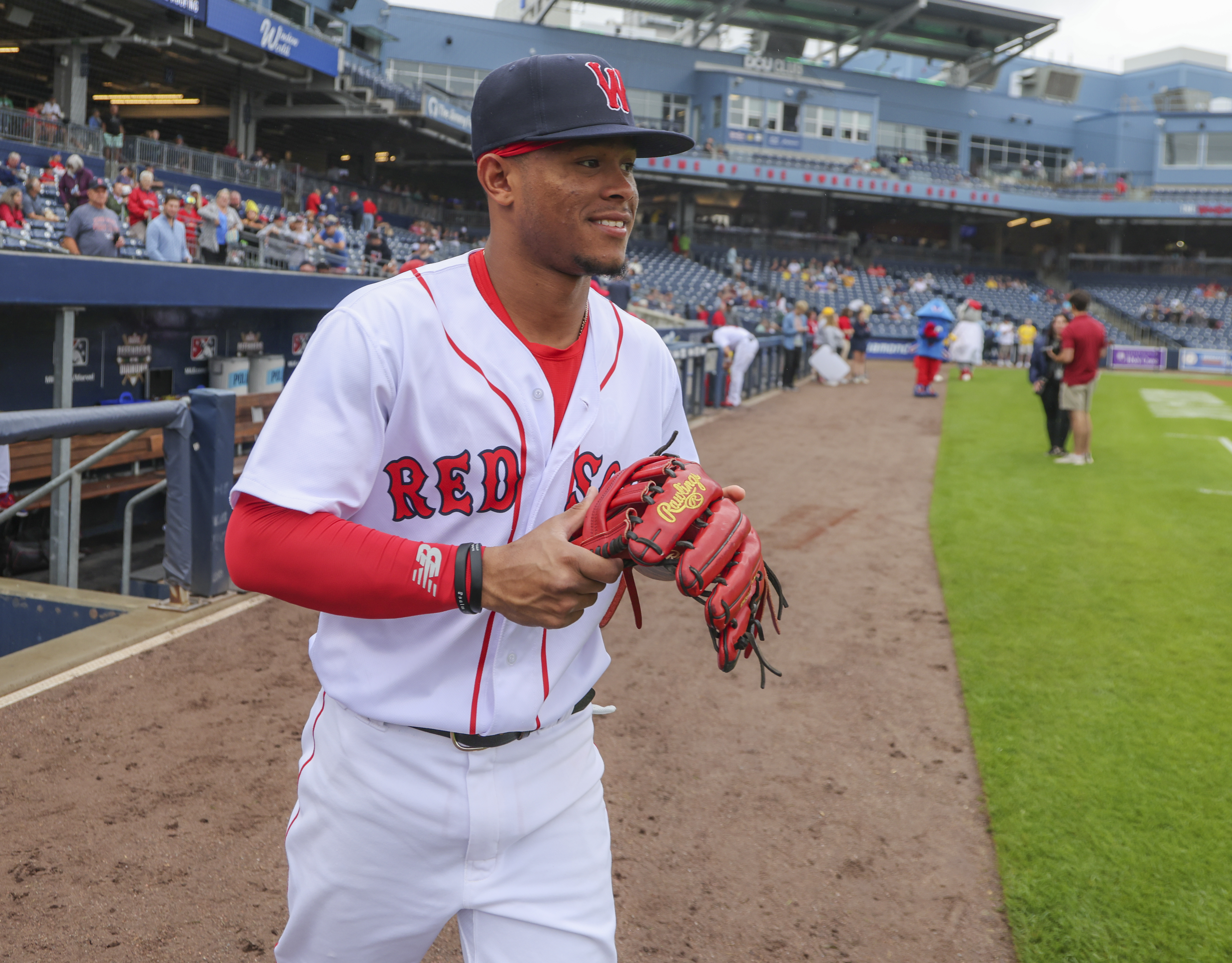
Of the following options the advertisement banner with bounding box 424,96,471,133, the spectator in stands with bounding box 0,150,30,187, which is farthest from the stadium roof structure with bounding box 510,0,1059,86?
the spectator in stands with bounding box 0,150,30,187

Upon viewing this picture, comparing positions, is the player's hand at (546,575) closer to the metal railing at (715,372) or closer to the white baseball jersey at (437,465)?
the white baseball jersey at (437,465)

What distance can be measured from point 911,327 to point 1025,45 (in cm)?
2155

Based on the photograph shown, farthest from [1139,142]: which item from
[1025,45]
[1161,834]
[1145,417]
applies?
[1161,834]

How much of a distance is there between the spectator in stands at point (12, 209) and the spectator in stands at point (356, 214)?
38.4ft

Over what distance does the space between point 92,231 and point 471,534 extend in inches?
368

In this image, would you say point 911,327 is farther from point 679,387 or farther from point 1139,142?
point 679,387

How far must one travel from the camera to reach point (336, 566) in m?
1.47

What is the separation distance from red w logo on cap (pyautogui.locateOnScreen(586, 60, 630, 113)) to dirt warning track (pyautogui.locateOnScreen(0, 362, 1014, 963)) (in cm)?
236

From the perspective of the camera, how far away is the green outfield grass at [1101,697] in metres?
3.17

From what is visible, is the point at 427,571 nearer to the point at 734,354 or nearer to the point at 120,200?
the point at 120,200

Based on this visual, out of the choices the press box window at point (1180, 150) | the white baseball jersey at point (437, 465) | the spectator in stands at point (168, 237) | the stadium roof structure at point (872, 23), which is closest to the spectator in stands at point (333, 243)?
the spectator in stands at point (168, 237)

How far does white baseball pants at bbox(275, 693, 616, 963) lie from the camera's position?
167 cm

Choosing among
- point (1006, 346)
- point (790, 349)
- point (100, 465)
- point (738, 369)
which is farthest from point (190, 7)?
point (1006, 346)

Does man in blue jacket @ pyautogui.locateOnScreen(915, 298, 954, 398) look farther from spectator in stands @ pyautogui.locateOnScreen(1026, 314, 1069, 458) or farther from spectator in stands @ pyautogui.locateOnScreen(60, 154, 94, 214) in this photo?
spectator in stands @ pyautogui.locateOnScreen(60, 154, 94, 214)
